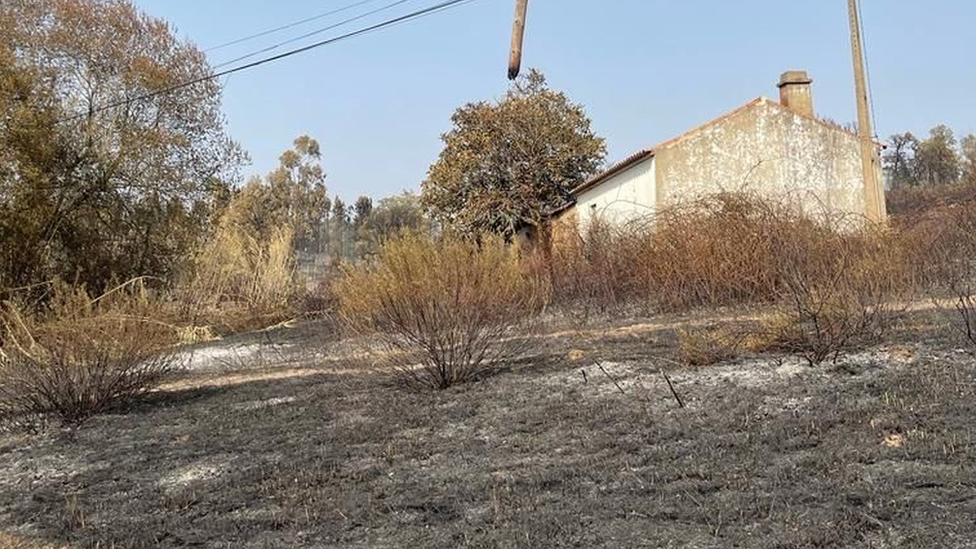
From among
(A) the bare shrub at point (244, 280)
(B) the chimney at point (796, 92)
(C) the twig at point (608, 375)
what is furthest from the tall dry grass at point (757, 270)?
(B) the chimney at point (796, 92)

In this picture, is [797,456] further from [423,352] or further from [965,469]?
[423,352]

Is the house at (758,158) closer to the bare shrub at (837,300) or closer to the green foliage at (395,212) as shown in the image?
the green foliage at (395,212)

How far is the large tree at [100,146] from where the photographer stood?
1289cm

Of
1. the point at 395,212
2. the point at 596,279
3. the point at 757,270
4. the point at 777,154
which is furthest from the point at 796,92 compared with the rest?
the point at 395,212

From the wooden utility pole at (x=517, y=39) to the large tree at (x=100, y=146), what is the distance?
927cm

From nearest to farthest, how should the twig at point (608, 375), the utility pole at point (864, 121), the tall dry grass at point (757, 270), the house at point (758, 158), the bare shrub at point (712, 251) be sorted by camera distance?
the twig at point (608, 375) → the tall dry grass at point (757, 270) → the bare shrub at point (712, 251) → the utility pole at point (864, 121) → the house at point (758, 158)

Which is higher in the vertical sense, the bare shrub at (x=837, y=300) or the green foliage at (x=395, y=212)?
the green foliage at (x=395, y=212)

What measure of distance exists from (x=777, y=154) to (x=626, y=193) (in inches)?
170

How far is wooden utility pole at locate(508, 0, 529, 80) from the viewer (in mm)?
7180

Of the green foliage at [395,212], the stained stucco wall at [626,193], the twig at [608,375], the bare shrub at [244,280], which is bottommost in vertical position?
the twig at [608,375]

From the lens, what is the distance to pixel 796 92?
22.8 meters

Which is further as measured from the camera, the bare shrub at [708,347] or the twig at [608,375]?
the bare shrub at [708,347]

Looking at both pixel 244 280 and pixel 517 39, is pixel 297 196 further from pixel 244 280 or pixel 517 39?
pixel 517 39

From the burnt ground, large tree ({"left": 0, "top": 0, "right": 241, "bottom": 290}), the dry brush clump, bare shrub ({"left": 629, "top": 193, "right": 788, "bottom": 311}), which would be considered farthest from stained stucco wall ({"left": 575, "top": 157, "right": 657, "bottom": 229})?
the burnt ground
